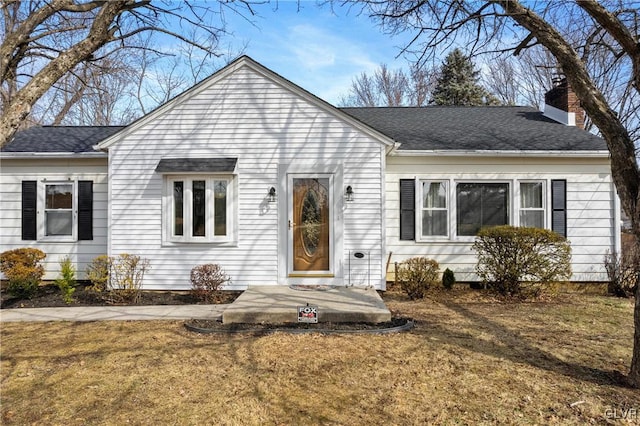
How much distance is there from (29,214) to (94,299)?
328cm

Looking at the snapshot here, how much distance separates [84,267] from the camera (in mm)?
9086

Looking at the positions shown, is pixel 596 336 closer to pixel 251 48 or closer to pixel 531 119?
Answer: pixel 531 119

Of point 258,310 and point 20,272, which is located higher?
point 20,272

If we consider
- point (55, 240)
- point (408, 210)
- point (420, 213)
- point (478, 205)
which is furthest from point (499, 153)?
point (55, 240)

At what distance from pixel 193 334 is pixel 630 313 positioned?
7342 mm

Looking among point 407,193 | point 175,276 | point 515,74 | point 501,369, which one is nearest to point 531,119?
point 407,193

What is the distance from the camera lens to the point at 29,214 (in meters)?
9.13

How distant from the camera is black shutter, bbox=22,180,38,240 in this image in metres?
9.13

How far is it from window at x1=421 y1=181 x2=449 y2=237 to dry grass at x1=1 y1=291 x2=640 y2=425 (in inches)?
129

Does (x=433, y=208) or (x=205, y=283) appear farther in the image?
(x=433, y=208)

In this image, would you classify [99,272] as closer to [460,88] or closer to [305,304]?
[305,304]

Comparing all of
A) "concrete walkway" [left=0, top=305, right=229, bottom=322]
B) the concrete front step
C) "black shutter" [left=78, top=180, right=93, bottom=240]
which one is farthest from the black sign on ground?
"black shutter" [left=78, top=180, right=93, bottom=240]

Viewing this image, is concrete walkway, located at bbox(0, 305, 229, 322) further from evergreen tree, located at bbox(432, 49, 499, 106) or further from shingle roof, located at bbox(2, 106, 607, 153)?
evergreen tree, located at bbox(432, 49, 499, 106)

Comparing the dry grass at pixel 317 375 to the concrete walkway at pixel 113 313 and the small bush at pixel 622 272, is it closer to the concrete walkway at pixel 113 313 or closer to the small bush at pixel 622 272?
the concrete walkway at pixel 113 313
